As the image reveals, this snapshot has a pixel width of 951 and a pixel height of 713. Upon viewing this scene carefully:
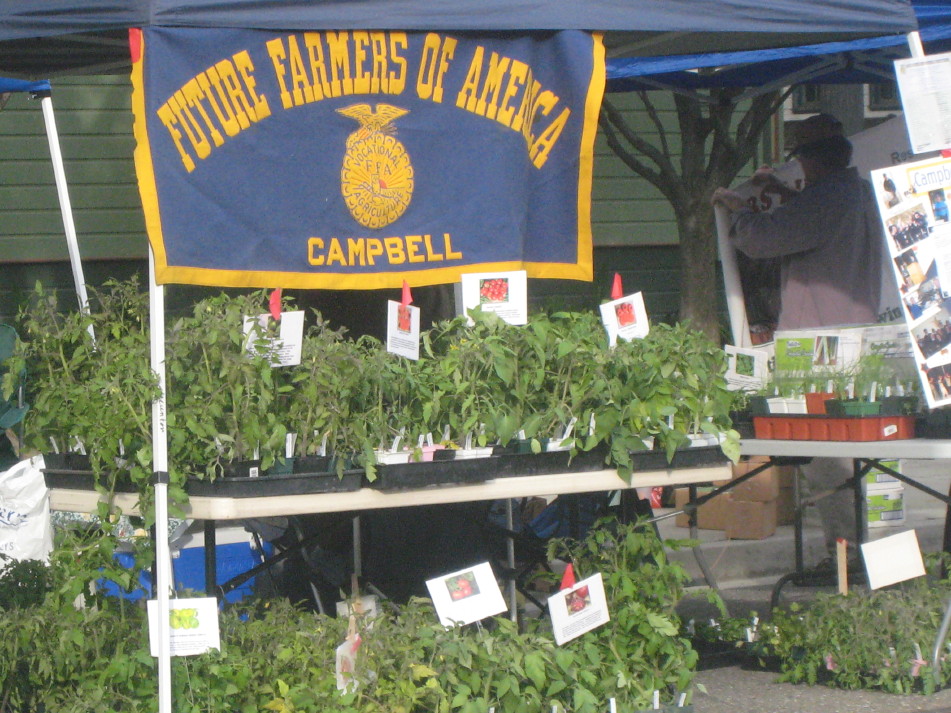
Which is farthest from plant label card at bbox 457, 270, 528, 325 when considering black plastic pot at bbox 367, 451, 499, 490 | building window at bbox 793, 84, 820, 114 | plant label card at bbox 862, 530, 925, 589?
building window at bbox 793, 84, 820, 114

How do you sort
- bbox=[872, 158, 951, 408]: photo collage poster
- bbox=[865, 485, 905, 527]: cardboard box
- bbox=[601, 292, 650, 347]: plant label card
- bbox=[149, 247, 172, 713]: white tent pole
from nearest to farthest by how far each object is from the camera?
1. bbox=[149, 247, 172, 713]: white tent pole
2. bbox=[601, 292, 650, 347]: plant label card
3. bbox=[872, 158, 951, 408]: photo collage poster
4. bbox=[865, 485, 905, 527]: cardboard box

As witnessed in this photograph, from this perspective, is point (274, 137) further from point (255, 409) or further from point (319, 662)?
point (319, 662)

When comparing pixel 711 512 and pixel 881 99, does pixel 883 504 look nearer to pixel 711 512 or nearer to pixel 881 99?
pixel 711 512

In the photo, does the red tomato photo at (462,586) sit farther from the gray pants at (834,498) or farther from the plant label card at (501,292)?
the gray pants at (834,498)

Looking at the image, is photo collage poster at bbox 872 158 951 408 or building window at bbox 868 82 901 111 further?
building window at bbox 868 82 901 111

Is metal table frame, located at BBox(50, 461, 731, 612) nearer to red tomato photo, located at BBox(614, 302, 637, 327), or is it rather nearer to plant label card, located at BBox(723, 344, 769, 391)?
red tomato photo, located at BBox(614, 302, 637, 327)

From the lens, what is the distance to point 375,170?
12.0 feet

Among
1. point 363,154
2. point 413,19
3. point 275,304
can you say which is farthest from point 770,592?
point 413,19

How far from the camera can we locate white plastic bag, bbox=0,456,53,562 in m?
5.37

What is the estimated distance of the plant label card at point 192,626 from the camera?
332 centimetres

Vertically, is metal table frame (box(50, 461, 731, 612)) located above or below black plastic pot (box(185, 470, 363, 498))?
below

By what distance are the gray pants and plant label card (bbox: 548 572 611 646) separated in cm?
225

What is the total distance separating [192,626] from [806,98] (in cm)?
821

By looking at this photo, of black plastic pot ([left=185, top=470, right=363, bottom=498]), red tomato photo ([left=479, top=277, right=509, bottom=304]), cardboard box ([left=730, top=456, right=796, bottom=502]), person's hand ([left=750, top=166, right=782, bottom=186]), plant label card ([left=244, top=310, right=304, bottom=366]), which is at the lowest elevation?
cardboard box ([left=730, top=456, right=796, bottom=502])
